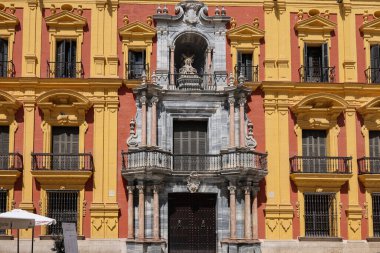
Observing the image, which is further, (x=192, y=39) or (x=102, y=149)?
(x=192, y=39)

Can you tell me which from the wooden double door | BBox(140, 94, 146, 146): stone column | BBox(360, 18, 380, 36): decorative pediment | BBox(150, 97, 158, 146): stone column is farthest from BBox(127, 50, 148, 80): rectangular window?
BBox(360, 18, 380, 36): decorative pediment

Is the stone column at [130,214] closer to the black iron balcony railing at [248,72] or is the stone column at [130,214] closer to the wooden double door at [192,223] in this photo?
the wooden double door at [192,223]

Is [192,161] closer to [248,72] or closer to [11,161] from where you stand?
[248,72]

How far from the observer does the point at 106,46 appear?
2788cm

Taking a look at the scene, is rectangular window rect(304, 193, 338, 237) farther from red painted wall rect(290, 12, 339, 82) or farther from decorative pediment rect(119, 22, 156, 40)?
decorative pediment rect(119, 22, 156, 40)

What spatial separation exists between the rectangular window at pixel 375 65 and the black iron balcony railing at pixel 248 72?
501 centimetres

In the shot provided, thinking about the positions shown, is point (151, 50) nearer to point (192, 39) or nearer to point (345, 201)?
point (192, 39)

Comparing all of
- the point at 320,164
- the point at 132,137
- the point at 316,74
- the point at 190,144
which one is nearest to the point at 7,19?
the point at 132,137

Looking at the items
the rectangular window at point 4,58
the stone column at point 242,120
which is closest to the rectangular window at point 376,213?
the stone column at point 242,120

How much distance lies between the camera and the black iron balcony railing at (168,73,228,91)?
27906mm

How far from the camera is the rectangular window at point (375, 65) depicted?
2842cm

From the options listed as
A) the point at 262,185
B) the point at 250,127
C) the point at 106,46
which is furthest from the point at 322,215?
the point at 106,46

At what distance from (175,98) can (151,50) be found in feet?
7.79

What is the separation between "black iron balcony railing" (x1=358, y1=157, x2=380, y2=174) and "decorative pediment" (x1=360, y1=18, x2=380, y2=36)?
5565mm
